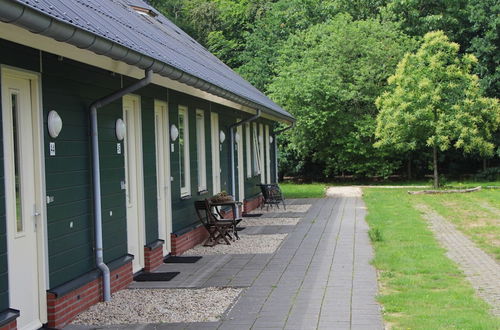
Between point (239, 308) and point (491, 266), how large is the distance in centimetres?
399

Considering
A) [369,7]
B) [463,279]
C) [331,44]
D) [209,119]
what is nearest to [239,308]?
[463,279]

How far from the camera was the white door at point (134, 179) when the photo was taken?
841 cm

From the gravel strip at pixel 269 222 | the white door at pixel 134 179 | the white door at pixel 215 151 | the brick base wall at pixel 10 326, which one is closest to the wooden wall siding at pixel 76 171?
the white door at pixel 134 179

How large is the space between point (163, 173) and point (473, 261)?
4.55 metres

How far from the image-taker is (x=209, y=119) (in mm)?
13094

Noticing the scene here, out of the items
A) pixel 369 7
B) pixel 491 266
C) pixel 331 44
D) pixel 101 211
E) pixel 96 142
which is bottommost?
pixel 491 266

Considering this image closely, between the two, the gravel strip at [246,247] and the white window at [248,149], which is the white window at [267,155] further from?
the gravel strip at [246,247]

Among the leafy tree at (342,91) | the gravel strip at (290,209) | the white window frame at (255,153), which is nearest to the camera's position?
the gravel strip at (290,209)

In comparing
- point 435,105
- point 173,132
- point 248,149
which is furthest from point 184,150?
point 435,105

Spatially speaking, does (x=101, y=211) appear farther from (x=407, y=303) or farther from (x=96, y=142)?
(x=407, y=303)

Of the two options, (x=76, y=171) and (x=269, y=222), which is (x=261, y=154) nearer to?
(x=269, y=222)

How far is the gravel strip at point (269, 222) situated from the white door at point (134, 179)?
582 centimetres

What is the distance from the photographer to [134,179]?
28.2ft

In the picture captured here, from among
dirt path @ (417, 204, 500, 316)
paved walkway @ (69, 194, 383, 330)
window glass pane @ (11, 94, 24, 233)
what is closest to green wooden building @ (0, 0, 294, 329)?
window glass pane @ (11, 94, 24, 233)
